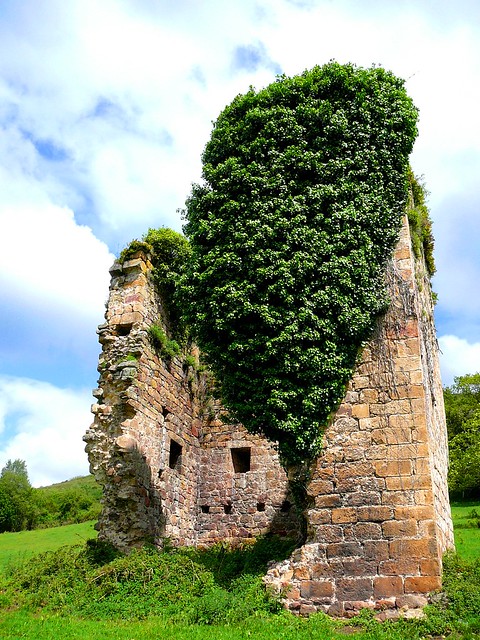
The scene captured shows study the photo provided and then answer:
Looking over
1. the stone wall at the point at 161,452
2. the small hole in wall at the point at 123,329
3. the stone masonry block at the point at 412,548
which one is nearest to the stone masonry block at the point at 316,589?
the stone masonry block at the point at 412,548

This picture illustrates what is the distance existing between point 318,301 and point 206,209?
3071 millimetres

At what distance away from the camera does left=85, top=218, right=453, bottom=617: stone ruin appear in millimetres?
8562

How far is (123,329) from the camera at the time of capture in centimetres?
1317

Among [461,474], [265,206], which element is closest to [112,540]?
[265,206]

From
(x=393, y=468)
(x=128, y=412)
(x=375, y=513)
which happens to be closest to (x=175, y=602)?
(x=375, y=513)

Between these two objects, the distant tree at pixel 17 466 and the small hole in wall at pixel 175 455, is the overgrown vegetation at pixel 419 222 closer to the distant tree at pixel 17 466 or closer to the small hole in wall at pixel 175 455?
the small hole in wall at pixel 175 455

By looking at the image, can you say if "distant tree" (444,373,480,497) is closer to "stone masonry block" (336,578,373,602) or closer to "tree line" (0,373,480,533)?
"tree line" (0,373,480,533)

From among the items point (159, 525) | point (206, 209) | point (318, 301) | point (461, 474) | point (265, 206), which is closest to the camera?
point (318, 301)

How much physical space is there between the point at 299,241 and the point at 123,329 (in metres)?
5.21

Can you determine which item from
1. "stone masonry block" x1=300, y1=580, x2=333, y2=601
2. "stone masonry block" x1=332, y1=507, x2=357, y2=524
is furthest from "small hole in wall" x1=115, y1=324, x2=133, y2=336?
"stone masonry block" x1=300, y1=580, x2=333, y2=601

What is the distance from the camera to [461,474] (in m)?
29.8

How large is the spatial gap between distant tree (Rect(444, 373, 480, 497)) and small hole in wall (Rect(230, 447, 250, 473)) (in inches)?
650

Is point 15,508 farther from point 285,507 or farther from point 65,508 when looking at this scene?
point 285,507

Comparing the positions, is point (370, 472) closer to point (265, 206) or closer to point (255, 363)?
point (255, 363)
